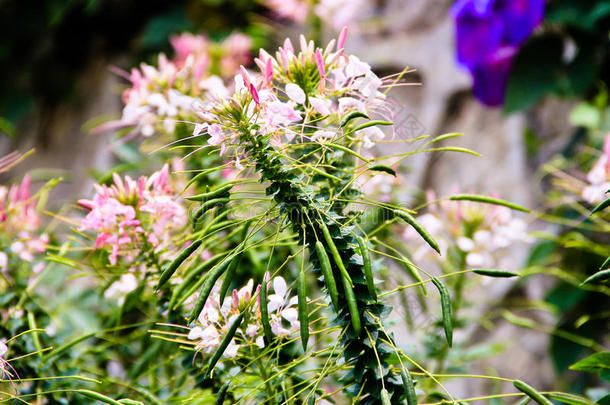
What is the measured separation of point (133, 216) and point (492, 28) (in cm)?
68

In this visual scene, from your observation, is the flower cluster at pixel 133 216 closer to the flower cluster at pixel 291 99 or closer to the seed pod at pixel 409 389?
the flower cluster at pixel 291 99

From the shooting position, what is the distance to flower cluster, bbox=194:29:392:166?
39cm

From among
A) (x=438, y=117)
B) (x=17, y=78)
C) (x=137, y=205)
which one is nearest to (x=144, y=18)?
(x=17, y=78)

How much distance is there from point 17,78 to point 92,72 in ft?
0.60

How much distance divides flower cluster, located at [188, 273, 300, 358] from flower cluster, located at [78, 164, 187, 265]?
101 mm

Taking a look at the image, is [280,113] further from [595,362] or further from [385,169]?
[595,362]

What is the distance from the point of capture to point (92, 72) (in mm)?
1455

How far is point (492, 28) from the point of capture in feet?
2.97

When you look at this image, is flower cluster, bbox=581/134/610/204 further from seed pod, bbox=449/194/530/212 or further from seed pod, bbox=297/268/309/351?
seed pod, bbox=297/268/309/351

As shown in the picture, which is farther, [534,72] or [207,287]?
[534,72]

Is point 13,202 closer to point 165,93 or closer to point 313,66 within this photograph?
point 165,93

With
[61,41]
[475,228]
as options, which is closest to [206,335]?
[475,228]

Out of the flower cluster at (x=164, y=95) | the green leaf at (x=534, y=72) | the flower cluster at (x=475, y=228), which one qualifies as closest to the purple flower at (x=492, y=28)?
the green leaf at (x=534, y=72)

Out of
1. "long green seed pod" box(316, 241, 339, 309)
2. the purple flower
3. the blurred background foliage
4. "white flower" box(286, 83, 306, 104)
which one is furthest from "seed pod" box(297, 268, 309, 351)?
the blurred background foliage
